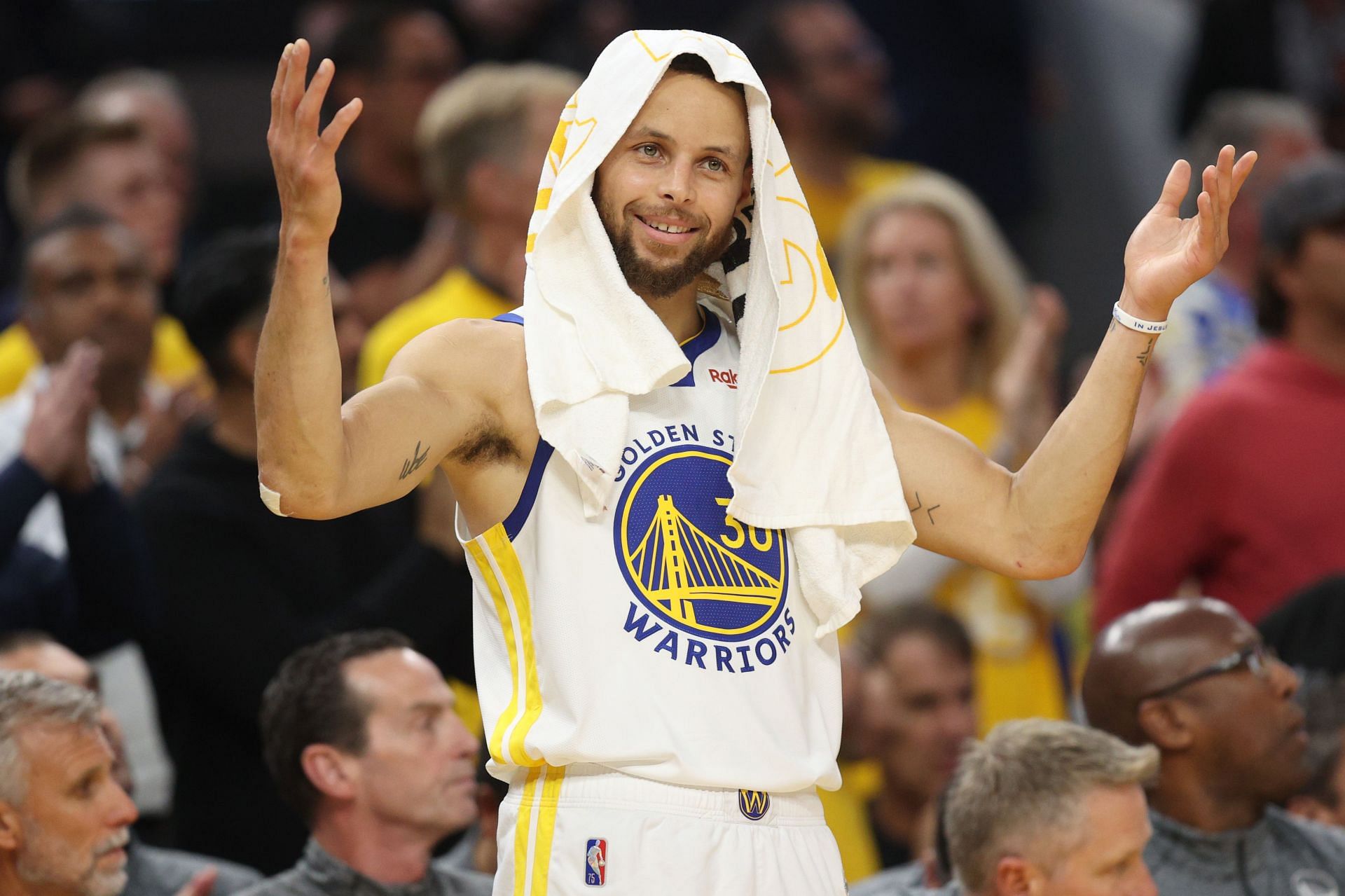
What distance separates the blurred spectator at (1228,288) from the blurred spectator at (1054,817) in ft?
9.47


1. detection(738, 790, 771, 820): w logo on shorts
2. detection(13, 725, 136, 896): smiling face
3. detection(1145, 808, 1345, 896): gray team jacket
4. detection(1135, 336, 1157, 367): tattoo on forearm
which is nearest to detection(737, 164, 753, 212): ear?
detection(1135, 336, 1157, 367): tattoo on forearm

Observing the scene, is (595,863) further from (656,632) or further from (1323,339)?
(1323,339)

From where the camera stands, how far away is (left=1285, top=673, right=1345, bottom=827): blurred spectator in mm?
4609

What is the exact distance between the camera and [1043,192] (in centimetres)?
876

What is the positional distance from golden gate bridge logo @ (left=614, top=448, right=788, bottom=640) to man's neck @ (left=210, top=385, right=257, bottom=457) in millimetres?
2164

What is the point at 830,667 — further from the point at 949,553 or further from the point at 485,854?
the point at 485,854

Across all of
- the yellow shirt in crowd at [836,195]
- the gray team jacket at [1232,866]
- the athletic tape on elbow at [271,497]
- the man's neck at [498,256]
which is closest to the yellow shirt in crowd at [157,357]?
the man's neck at [498,256]

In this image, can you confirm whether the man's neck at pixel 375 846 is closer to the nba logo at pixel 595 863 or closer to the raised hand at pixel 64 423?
the raised hand at pixel 64 423

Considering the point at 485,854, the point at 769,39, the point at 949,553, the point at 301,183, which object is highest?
the point at 769,39

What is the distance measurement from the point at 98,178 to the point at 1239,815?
411 cm

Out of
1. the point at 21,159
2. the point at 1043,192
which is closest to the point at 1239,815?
the point at 21,159

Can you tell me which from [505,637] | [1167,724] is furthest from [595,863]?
[1167,724]

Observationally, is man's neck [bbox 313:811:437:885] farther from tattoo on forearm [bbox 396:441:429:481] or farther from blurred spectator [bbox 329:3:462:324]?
blurred spectator [bbox 329:3:462:324]

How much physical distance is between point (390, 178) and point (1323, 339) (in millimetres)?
3356
